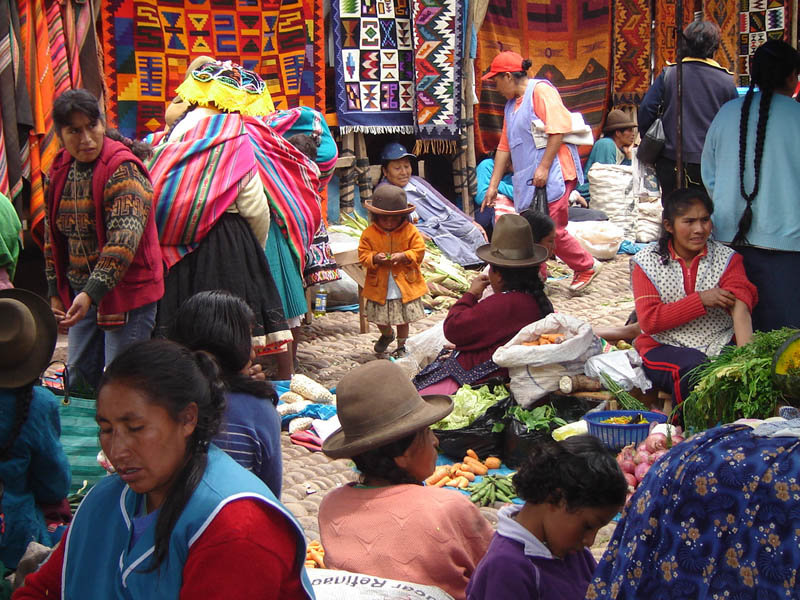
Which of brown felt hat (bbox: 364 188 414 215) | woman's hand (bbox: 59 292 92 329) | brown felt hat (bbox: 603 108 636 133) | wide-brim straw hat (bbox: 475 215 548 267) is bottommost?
woman's hand (bbox: 59 292 92 329)

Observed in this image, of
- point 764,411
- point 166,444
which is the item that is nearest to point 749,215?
point 764,411

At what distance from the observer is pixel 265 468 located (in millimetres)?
2990

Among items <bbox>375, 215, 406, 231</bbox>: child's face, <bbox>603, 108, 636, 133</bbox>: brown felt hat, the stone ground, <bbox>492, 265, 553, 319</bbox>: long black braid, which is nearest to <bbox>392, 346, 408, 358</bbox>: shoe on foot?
the stone ground

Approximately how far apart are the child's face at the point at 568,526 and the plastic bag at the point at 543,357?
265 centimetres

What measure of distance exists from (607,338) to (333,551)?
3.84 meters

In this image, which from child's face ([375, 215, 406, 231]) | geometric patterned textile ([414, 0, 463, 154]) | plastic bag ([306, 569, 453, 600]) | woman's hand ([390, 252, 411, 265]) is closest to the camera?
plastic bag ([306, 569, 453, 600])

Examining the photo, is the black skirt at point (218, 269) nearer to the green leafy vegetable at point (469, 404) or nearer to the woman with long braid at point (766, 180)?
the green leafy vegetable at point (469, 404)

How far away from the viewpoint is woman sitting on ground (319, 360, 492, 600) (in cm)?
245

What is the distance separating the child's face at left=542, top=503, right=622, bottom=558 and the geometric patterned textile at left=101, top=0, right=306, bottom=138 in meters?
7.76

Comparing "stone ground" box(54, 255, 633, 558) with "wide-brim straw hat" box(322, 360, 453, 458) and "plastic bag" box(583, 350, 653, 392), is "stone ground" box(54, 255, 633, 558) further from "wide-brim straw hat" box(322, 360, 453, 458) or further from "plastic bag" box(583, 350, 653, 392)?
"wide-brim straw hat" box(322, 360, 453, 458)

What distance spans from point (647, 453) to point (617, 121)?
8.99 m

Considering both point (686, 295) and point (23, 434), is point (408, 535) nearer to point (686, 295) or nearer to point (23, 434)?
point (23, 434)

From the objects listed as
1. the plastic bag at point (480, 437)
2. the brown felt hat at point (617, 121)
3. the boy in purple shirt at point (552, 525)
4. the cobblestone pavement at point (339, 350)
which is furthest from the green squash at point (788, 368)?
the brown felt hat at point (617, 121)

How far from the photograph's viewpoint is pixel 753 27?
12273 millimetres
